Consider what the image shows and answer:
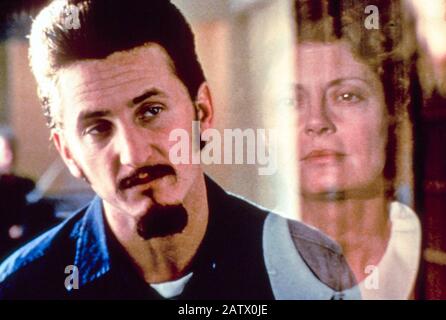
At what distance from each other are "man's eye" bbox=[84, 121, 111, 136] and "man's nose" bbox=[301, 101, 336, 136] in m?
0.72

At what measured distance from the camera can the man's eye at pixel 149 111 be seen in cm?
248

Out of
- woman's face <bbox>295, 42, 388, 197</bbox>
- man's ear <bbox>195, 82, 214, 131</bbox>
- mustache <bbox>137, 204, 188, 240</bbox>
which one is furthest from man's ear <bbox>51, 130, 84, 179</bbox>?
woman's face <bbox>295, 42, 388, 197</bbox>

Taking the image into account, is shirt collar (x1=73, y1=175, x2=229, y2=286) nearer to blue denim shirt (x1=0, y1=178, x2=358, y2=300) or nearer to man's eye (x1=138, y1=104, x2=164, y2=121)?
blue denim shirt (x1=0, y1=178, x2=358, y2=300)

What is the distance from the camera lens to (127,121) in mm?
2463

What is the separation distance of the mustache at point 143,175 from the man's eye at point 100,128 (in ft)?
0.59

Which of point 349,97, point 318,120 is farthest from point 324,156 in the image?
point 349,97

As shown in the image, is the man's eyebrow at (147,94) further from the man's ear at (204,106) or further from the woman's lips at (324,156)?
the woman's lips at (324,156)

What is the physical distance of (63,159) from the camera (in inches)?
101

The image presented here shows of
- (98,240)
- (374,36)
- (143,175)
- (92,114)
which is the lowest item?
(98,240)

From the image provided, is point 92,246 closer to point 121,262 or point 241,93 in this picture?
point 121,262

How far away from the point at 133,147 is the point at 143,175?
4.3 inches

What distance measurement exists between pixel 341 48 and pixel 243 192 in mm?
648

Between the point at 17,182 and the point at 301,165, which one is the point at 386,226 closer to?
the point at 301,165

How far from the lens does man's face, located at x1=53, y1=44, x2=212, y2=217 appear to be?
2.47 meters
